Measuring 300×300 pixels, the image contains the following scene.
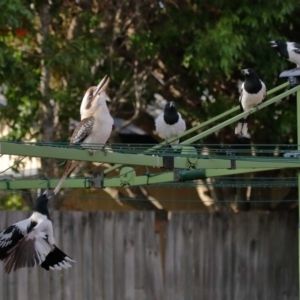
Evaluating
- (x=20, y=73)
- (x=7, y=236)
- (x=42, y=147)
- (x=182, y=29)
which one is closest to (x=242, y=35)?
(x=182, y=29)

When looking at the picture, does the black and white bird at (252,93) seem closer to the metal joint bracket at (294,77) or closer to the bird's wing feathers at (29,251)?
the metal joint bracket at (294,77)

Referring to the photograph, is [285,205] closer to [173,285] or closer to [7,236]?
[173,285]

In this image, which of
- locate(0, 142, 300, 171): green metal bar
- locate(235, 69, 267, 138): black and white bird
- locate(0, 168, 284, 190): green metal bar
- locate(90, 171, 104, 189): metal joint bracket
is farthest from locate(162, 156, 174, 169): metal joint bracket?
locate(235, 69, 267, 138): black and white bird

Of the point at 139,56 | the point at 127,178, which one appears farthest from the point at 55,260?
the point at 139,56

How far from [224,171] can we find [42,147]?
1.81 metres

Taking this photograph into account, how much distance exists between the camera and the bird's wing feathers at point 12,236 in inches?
260

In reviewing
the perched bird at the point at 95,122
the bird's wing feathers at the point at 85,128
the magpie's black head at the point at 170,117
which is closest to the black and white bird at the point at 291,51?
the magpie's black head at the point at 170,117

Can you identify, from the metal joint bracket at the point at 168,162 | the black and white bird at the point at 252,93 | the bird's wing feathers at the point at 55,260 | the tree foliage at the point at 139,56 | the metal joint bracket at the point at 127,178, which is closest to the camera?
the metal joint bracket at the point at 168,162

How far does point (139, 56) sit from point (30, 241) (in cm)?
352

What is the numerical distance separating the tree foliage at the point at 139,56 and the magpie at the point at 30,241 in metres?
2.27

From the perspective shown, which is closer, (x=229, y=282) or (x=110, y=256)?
(x=110, y=256)

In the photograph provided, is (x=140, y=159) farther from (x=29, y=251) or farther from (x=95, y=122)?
(x=29, y=251)

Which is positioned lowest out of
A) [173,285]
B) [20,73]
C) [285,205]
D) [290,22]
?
[173,285]

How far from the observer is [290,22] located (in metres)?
9.63
